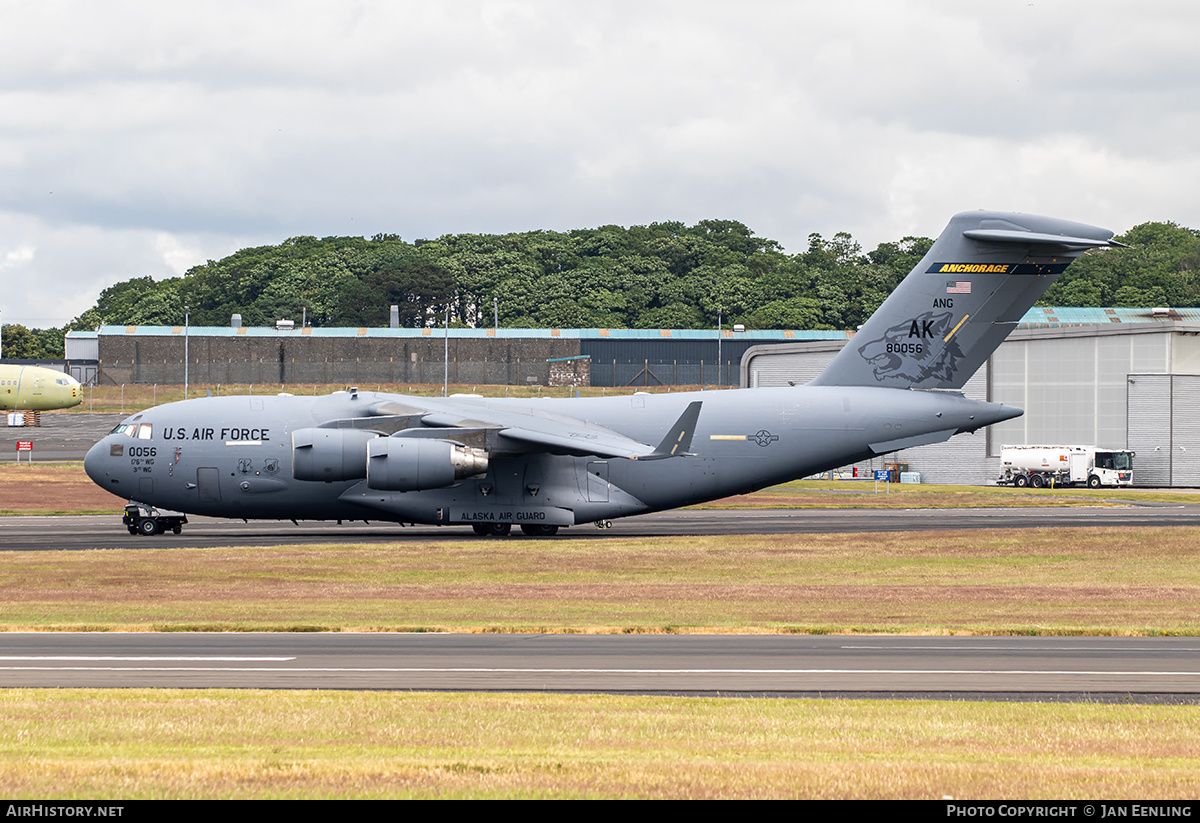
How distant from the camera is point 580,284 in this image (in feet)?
522

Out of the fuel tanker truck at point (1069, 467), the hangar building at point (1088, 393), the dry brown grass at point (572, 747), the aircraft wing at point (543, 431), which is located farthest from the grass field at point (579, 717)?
the hangar building at point (1088, 393)

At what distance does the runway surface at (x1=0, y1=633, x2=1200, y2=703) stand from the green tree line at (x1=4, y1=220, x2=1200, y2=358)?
12580 cm

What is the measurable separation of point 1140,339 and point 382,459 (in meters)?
56.8

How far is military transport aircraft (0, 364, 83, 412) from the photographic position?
10100 cm

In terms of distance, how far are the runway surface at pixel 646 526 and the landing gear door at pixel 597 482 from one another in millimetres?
1267

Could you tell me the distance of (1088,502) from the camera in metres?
56.2

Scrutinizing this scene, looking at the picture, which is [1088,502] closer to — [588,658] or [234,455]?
[234,455]

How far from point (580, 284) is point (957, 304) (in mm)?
122620

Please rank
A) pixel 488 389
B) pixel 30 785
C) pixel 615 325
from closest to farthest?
pixel 30 785 → pixel 488 389 → pixel 615 325

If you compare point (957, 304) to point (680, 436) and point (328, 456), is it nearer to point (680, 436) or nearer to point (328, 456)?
point (680, 436)

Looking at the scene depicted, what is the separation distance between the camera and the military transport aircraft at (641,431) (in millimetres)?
37219

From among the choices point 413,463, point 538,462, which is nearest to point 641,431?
point 538,462
